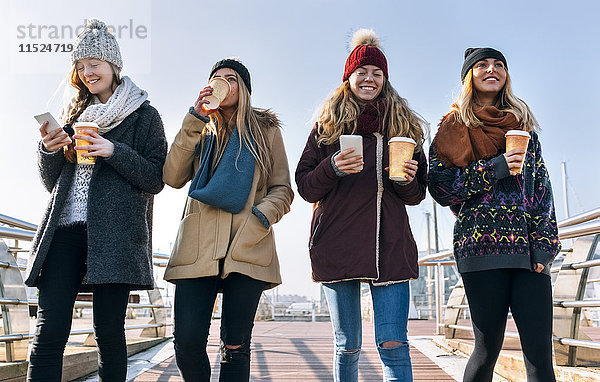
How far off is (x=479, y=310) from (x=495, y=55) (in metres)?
1.09

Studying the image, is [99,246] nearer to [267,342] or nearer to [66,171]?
[66,171]

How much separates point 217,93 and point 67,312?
1063mm

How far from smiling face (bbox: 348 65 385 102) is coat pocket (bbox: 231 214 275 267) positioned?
2.44 feet

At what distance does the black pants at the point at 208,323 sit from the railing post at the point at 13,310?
1224 millimetres

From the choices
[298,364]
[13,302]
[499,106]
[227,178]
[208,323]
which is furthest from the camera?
[298,364]

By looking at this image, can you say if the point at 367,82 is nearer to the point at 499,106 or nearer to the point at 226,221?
the point at 499,106

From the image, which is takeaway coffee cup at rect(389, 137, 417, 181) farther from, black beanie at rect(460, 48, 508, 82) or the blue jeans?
black beanie at rect(460, 48, 508, 82)

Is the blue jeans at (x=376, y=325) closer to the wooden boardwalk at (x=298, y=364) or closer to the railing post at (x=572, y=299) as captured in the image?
the railing post at (x=572, y=299)

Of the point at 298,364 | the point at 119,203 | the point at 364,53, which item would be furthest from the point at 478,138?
the point at 298,364

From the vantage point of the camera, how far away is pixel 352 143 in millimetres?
2129

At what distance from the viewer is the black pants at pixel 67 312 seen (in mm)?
2070

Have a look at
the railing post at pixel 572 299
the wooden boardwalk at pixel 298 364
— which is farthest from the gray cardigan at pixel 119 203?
the railing post at pixel 572 299

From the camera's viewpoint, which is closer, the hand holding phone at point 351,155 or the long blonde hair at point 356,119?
the hand holding phone at point 351,155

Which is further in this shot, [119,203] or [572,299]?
[572,299]
